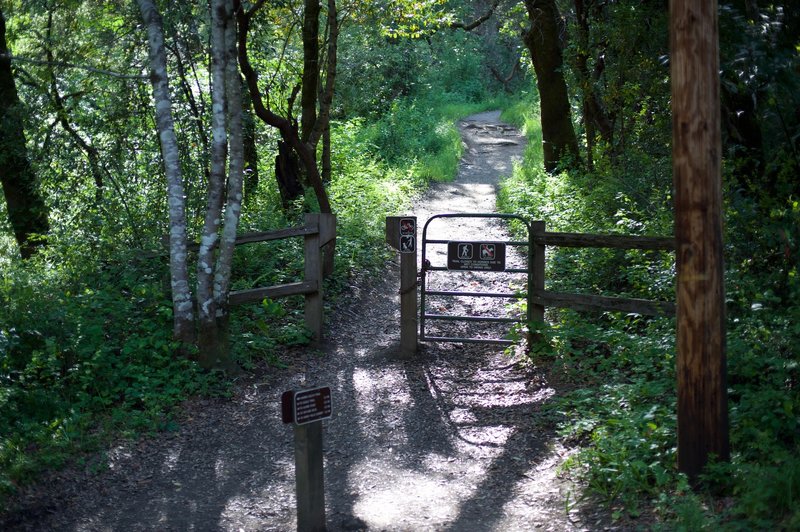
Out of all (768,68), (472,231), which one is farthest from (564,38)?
(768,68)

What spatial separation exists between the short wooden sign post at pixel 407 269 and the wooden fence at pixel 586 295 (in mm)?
1430

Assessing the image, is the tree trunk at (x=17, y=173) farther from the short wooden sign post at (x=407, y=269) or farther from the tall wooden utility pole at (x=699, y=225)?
the tall wooden utility pole at (x=699, y=225)

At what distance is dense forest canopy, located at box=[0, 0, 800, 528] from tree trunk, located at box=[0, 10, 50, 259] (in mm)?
37

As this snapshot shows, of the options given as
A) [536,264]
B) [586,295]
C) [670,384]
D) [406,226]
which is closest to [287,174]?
[406,226]

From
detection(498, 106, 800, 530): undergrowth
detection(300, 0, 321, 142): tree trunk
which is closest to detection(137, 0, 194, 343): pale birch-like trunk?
detection(498, 106, 800, 530): undergrowth

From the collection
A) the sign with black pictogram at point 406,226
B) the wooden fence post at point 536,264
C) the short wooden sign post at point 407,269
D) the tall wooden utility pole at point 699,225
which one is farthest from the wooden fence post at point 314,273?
the tall wooden utility pole at point 699,225

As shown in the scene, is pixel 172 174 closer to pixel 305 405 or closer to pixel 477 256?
pixel 477 256

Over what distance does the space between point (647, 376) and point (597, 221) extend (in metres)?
5.39

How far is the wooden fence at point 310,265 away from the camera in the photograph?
9.36 metres

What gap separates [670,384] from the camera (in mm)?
6641

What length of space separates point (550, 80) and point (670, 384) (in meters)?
12.6

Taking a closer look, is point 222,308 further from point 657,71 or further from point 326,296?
point 657,71

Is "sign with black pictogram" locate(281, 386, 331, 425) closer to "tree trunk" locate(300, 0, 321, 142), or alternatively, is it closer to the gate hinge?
the gate hinge

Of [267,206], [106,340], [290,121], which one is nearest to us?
[106,340]
